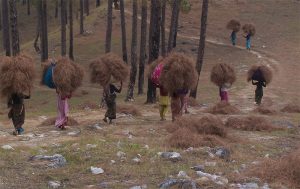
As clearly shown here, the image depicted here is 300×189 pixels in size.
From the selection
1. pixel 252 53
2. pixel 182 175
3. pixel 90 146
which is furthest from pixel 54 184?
pixel 252 53

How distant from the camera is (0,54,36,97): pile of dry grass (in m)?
13.0

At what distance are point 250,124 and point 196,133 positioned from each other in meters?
3.28

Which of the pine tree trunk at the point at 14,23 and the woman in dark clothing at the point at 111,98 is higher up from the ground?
the pine tree trunk at the point at 14,23

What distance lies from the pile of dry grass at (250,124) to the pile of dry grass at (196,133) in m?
2.18

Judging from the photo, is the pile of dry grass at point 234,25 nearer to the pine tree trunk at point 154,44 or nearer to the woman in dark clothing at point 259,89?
the pine tree trunk at point 154,44

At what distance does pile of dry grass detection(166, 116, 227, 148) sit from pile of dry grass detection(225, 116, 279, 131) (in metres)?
2.18

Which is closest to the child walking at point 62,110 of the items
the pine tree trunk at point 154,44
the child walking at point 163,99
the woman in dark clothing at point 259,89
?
the child walking at point 163,99

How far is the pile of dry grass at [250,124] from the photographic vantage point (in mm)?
14867

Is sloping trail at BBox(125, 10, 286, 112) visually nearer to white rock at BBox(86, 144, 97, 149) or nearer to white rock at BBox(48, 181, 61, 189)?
white rock at BBox(86, 144, 97, 149)

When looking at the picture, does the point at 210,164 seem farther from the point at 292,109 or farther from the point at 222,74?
the point at 292,109

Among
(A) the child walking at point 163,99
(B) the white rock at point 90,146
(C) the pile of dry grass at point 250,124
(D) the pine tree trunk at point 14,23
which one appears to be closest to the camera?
(B) the white rock at point 90,146

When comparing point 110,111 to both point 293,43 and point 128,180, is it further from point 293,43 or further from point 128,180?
point 293,43

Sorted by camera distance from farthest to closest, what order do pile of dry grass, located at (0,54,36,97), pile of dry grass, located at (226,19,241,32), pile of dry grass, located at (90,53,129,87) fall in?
1. pile of dry grass, located at (226,19,241,32)
2. pile of dry grass, located at (90,53,129,87)
3. pile of dry grass, located at (0,54,36,97)

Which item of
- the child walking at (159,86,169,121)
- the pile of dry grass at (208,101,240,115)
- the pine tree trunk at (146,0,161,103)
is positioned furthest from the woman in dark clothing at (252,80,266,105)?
the child walking at (159,86,169,121)
